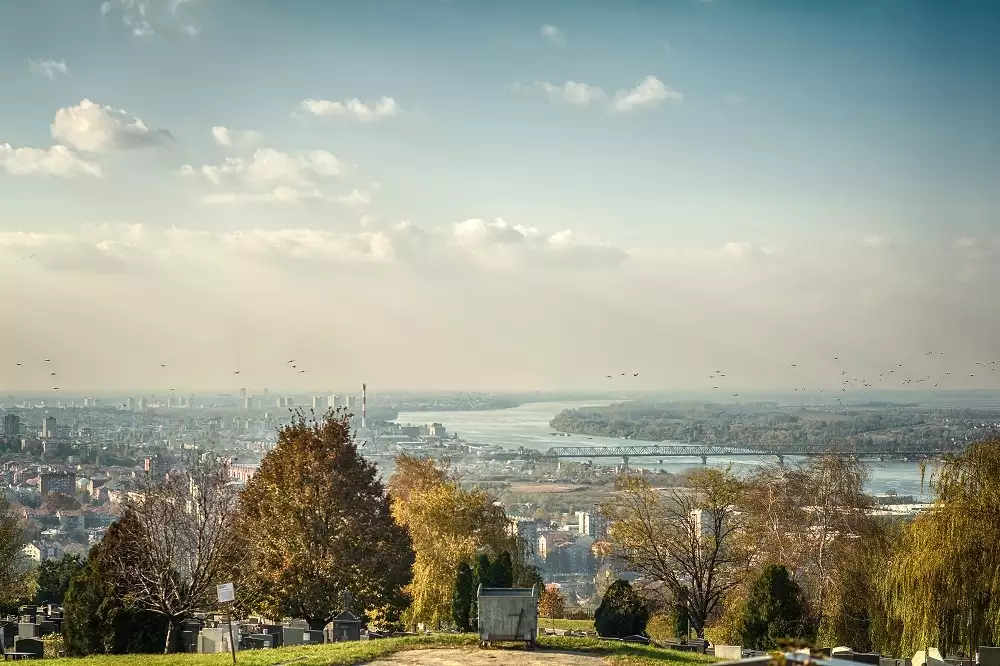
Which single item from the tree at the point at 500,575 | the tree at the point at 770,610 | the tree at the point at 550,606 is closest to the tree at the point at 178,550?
the tree at the point at 500,575

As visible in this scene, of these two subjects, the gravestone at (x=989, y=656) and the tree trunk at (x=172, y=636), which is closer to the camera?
the gravestone at (x=989, y=656)

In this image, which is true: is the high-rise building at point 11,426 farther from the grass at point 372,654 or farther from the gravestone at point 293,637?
the grass at point 372,654

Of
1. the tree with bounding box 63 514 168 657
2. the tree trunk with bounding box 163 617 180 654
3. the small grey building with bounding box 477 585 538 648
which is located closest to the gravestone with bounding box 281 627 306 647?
the tree trunk with bounding box 163 617 180 654

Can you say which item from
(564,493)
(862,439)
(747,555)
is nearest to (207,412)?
(564,493)

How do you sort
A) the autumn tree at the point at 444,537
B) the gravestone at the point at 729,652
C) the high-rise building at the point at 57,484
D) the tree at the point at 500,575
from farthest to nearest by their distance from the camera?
the high-rise building at the point at 57,484
the autumn tree at the point at 444,537
the tree at the point at 500,575
the gravestone at the point at 729,652

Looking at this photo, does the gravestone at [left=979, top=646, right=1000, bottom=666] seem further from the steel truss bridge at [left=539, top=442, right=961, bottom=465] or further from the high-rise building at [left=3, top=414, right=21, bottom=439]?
the high-rise building at [left=3, top=414, right=21, bottom=439]

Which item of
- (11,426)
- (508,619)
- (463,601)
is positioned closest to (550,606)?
(463,601)
